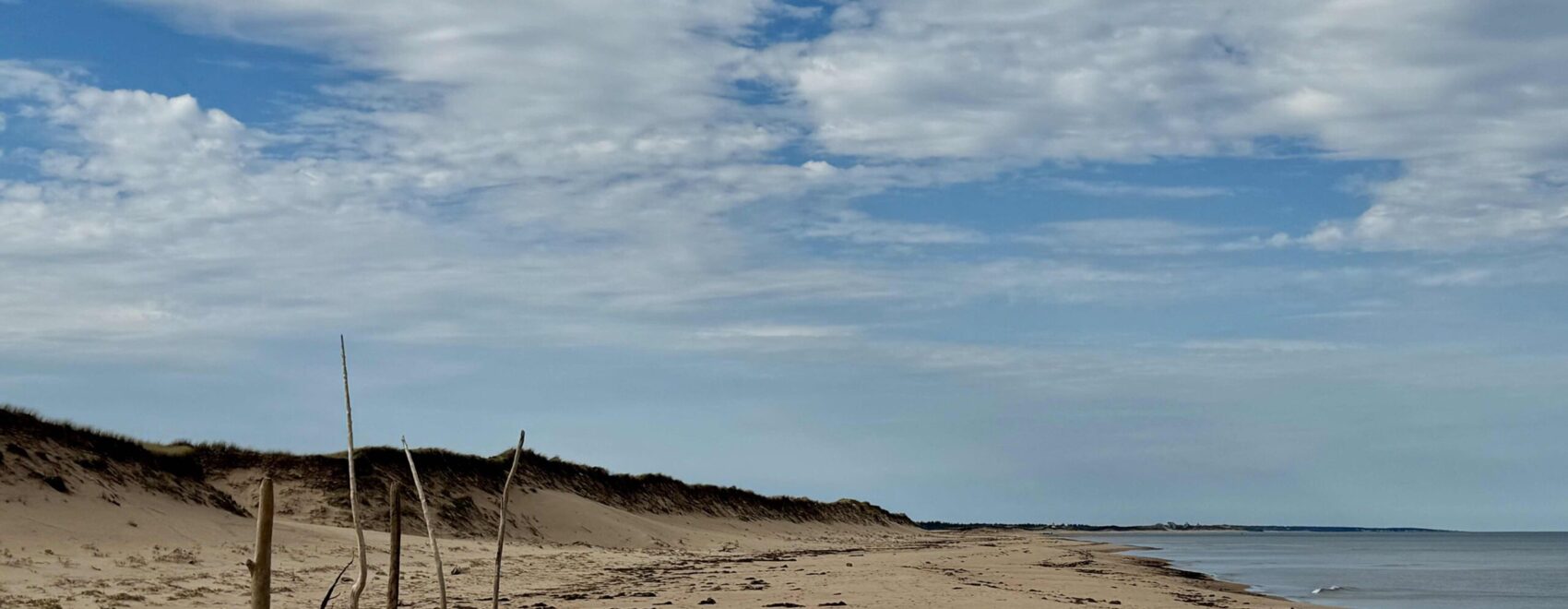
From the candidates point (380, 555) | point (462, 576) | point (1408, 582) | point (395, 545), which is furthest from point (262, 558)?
point (1408, 582)

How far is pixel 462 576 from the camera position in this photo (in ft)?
76.2

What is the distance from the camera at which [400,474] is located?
42344 mm

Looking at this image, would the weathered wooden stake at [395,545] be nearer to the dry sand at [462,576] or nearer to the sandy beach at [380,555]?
Result: the sandy beach at [380,555]

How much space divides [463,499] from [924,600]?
26.6 metres

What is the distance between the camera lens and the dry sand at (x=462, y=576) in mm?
18031

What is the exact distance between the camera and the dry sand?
1803 cm

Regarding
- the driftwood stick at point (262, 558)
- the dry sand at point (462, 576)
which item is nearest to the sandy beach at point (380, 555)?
the dry sand at point (462, 576)

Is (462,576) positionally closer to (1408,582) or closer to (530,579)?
(530,579)

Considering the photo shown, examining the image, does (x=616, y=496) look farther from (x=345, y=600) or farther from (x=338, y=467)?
(x=345, y=600)

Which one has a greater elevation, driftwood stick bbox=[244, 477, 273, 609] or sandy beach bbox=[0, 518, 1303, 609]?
driftwood stick bbox=[244, 477, 273, 609]

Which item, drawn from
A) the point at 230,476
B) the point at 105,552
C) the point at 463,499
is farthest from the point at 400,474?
the point at 105,552

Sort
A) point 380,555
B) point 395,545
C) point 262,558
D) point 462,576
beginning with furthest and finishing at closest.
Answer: point 380,555, point 462,576, point 395,545, point 262,558

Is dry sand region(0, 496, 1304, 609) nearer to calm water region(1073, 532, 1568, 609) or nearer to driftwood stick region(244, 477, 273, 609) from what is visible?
calm water region(1073, 532, 1568, 609)

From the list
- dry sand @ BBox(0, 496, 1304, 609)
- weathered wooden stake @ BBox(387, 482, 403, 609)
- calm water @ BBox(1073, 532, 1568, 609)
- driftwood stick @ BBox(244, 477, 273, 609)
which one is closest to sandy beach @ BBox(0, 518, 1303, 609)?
dry sand @ BBox(0, 496, 1304, 609)
